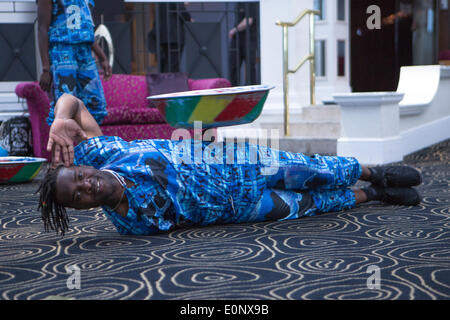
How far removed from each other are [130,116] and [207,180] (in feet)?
10.9

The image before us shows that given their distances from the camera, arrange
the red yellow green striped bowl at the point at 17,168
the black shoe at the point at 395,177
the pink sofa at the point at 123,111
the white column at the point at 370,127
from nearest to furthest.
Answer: the black shoe at the point at 395,177 < the red yellow green striped bowl at the point at 17,168 < the white column at the point at 370,127 < the pink sofa at the point at 123,111

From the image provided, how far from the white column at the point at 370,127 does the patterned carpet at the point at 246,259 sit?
6.59 ft

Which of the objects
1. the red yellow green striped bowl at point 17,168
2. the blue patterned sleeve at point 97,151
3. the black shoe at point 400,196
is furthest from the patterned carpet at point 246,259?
the red yellow green striped bowl at point 17,168

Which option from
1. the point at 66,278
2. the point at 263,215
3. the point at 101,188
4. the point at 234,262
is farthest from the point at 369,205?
the point at 66,278

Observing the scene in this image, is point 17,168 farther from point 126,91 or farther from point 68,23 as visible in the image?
point 126,91

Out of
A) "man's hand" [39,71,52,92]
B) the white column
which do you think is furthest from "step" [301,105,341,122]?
"man's hand" [39,71,52,92]

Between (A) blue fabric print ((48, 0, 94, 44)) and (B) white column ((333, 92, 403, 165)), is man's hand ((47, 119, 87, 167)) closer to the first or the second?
(A) blue fabric print ((48, 0, 94, 44))

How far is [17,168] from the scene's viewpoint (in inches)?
153

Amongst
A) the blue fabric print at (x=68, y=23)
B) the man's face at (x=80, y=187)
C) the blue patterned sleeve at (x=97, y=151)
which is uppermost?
the blue fabric print at (x=68, y=23)

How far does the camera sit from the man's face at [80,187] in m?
1.98

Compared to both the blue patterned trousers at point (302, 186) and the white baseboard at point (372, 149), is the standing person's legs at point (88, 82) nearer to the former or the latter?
the blue patterned trousers at point (302, 186)
